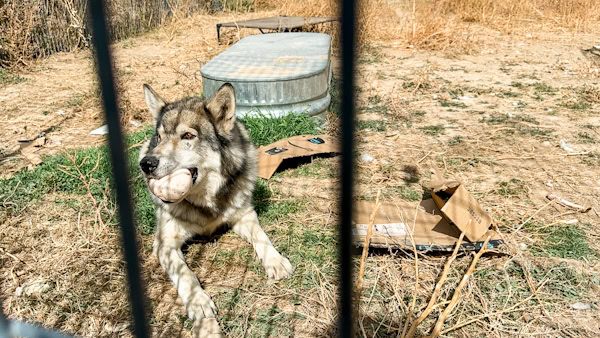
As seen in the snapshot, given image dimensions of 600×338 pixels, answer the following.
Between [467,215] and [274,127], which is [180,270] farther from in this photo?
[274,127]

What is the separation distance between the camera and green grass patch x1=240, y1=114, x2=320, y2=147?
5.13 m

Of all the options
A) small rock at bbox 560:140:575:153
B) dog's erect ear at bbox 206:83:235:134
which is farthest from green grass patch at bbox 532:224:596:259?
dog's erect ear at bbox 206:83:235:134

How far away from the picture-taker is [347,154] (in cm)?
98

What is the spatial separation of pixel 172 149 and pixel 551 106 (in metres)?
5.78

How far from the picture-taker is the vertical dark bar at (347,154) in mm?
869

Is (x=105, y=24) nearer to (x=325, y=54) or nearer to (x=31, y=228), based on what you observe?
(x=31, y=228)

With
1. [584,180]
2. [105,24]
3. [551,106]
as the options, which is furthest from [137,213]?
[551,106]

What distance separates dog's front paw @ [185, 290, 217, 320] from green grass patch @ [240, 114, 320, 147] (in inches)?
103

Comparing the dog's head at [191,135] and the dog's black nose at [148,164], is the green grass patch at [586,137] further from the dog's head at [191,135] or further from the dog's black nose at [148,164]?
the dog's black nose at [148,164]

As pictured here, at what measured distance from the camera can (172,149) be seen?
9.98 feet

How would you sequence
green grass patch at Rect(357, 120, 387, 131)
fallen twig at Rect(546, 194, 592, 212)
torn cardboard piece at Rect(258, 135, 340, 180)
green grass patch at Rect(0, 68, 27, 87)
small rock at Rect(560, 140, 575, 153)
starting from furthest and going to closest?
green grass patch at Rect(0, 68, 27, 87) → green grass patch at Rect(357, 120, 387, 131) → small rock at Rect(560, 140, 575, 153) → torn cardboard piece at Rect(258, 135, 340, 180) → fallen twig at Rect(546, 194, 592, 212)

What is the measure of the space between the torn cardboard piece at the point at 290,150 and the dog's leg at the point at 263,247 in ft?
3.25

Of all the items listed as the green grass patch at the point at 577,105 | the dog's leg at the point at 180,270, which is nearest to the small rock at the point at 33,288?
the dog's leg at the point at 180,270

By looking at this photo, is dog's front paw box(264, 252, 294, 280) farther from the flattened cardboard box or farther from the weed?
the weed
